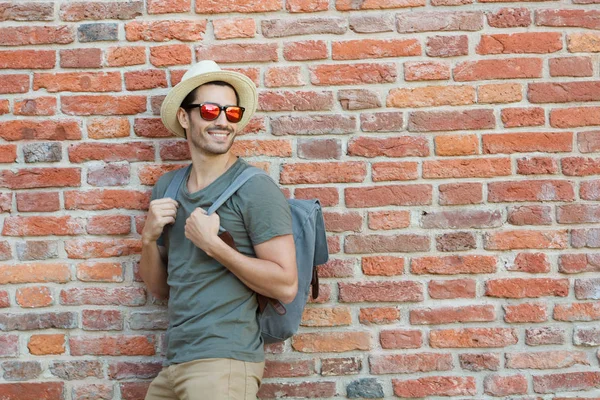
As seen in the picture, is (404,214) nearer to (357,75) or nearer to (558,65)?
(357,75)

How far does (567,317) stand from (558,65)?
43.6 inches

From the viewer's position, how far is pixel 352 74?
3076 millimetres

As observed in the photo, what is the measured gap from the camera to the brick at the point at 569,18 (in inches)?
120

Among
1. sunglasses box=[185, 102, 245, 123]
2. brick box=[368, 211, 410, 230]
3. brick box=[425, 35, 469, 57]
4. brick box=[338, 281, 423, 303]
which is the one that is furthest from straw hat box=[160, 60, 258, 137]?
brick box=[338, 281, 423, 303]

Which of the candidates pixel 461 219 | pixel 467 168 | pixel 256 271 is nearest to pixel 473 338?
pixel 461 219

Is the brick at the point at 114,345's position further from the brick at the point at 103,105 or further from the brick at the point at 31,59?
the brick at the point at 31,59

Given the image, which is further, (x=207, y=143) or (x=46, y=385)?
(x=46, y=385)

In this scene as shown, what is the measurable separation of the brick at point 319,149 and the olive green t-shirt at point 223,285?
1.34ft

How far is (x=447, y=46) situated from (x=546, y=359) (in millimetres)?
1443

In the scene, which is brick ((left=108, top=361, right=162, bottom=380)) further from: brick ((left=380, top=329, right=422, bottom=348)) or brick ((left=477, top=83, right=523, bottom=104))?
brick ((left=477, top=83, right=523, bottom=104))

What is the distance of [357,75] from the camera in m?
3.08

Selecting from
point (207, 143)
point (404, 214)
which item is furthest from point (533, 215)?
point (207, 143)

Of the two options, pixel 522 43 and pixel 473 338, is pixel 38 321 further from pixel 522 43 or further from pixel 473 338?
pixel 522 43

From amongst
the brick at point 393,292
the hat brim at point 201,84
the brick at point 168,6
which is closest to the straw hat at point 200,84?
the hat brim at point 201,84
